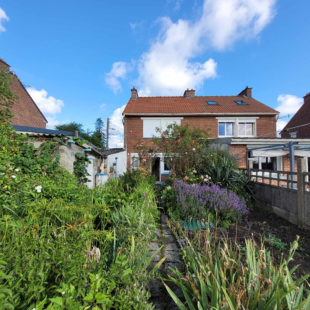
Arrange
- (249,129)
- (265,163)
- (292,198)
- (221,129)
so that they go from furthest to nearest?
1. (221,129)
2. (249,129)
3. (265,163)
4. (292,198)

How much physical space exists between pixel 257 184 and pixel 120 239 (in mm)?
5185

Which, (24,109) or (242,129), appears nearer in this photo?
(242,129)

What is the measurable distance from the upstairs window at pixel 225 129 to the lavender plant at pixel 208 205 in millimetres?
10847

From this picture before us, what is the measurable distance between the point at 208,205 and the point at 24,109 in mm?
18311

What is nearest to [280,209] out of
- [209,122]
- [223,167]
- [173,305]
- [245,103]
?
[223,167]

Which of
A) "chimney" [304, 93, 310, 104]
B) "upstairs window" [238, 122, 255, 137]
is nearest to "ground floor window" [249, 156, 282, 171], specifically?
"upstairs window" [238, 122, 255, 137]

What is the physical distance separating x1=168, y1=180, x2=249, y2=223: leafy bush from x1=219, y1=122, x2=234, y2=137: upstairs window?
10847 millimetres

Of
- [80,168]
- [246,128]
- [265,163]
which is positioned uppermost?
[246,128]

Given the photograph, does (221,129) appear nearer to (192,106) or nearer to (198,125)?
(198,125)

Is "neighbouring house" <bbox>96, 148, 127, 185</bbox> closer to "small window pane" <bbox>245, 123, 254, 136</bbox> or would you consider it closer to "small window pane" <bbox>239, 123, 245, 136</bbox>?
"small window pane" <bbox>239, 123, 245, 136</bbox>

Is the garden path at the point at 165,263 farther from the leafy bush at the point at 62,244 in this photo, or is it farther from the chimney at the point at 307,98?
the chimney at the point at 307,98

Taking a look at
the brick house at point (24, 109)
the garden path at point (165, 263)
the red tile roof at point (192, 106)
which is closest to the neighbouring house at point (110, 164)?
the red tile roof at point (192, 106)

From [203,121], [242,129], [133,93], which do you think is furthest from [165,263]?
[133,93]

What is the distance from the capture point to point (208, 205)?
3.74 m
